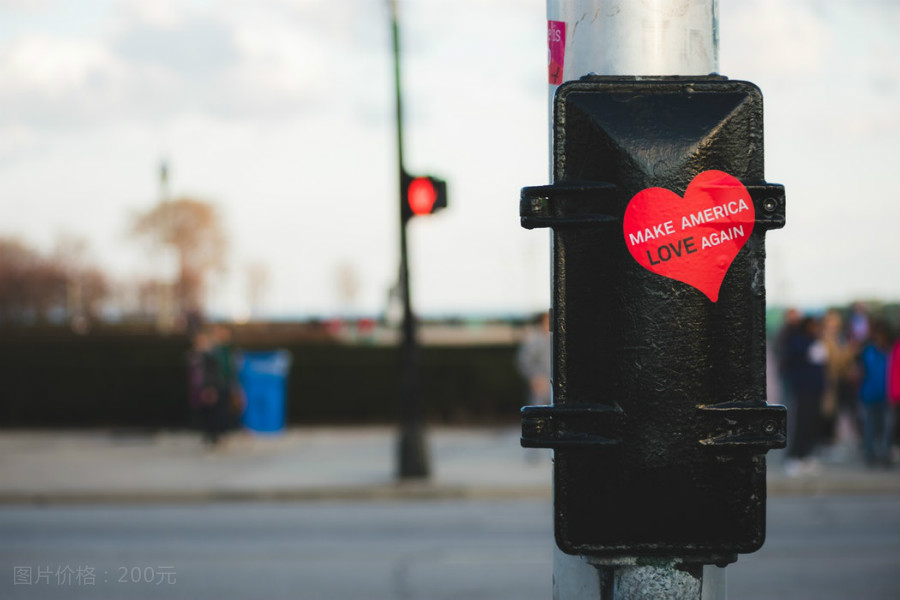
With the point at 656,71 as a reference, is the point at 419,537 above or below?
below

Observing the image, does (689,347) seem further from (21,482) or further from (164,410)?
(164,410)

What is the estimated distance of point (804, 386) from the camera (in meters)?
11.6

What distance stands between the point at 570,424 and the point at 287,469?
11443mm

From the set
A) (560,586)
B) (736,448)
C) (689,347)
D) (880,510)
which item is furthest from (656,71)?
(880,510)

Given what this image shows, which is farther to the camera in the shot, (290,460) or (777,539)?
(290,460)

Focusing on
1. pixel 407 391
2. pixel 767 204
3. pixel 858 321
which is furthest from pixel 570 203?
pixel 858 321

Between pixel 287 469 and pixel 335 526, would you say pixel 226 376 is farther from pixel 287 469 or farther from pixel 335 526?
pixel 335 526

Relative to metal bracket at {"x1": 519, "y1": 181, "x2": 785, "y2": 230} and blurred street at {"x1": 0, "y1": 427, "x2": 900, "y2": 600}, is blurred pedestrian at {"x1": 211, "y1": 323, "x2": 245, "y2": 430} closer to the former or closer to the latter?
blurred street at {"x1": 0, "y1": 427, "x2": 900, "y2": 600}

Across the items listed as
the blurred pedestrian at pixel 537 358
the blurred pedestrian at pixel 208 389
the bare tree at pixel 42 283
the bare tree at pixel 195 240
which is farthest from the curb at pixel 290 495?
the bare tree at pixel 42 283

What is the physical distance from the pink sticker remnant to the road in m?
5.38

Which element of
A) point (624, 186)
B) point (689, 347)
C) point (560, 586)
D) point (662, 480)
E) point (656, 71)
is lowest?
point (560, 586)

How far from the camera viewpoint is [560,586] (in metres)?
1.83

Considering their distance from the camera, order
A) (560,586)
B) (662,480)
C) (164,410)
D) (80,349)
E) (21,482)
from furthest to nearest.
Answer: (80,349) → (164,410) → (21,482) → (560,586) → (662,480)

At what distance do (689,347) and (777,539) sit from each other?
291 inches
